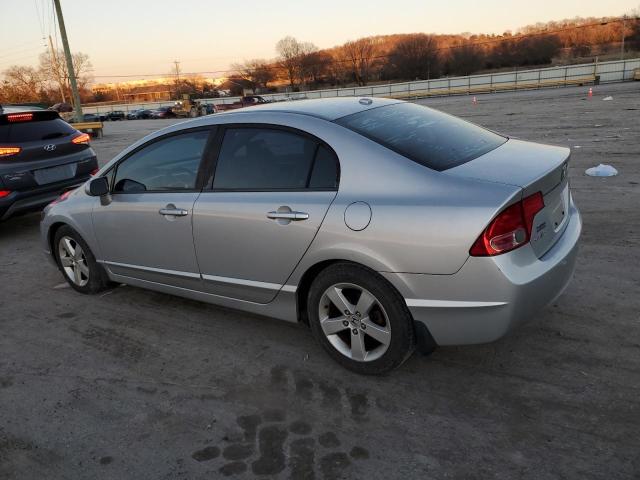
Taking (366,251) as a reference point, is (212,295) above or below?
below

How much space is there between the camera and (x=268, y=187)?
131 inches

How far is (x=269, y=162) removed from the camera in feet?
11.1

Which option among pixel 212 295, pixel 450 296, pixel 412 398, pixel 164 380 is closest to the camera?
pixel 450 296

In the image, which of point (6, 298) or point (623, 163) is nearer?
point (6, 298)

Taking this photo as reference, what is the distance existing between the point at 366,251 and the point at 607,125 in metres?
13.0

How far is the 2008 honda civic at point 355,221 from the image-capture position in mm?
2617

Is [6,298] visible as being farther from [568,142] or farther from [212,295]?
[568,142]

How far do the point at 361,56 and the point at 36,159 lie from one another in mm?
107409

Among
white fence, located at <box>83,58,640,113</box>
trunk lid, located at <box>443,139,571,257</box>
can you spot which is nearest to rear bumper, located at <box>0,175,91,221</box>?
trunk lid, located at <box>443,139,571,257</box>

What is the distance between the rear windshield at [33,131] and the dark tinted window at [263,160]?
14.5 feet

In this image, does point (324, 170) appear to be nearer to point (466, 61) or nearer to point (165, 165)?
point (165, 165)

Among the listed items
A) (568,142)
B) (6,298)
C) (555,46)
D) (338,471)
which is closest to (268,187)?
(338,471)

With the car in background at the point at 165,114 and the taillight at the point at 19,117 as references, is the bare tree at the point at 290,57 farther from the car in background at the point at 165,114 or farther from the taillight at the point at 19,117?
the taillight at the point at 19,117

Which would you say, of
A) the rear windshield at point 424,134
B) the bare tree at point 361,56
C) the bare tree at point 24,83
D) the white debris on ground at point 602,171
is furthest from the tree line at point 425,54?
the rear windshield at point 424,134
